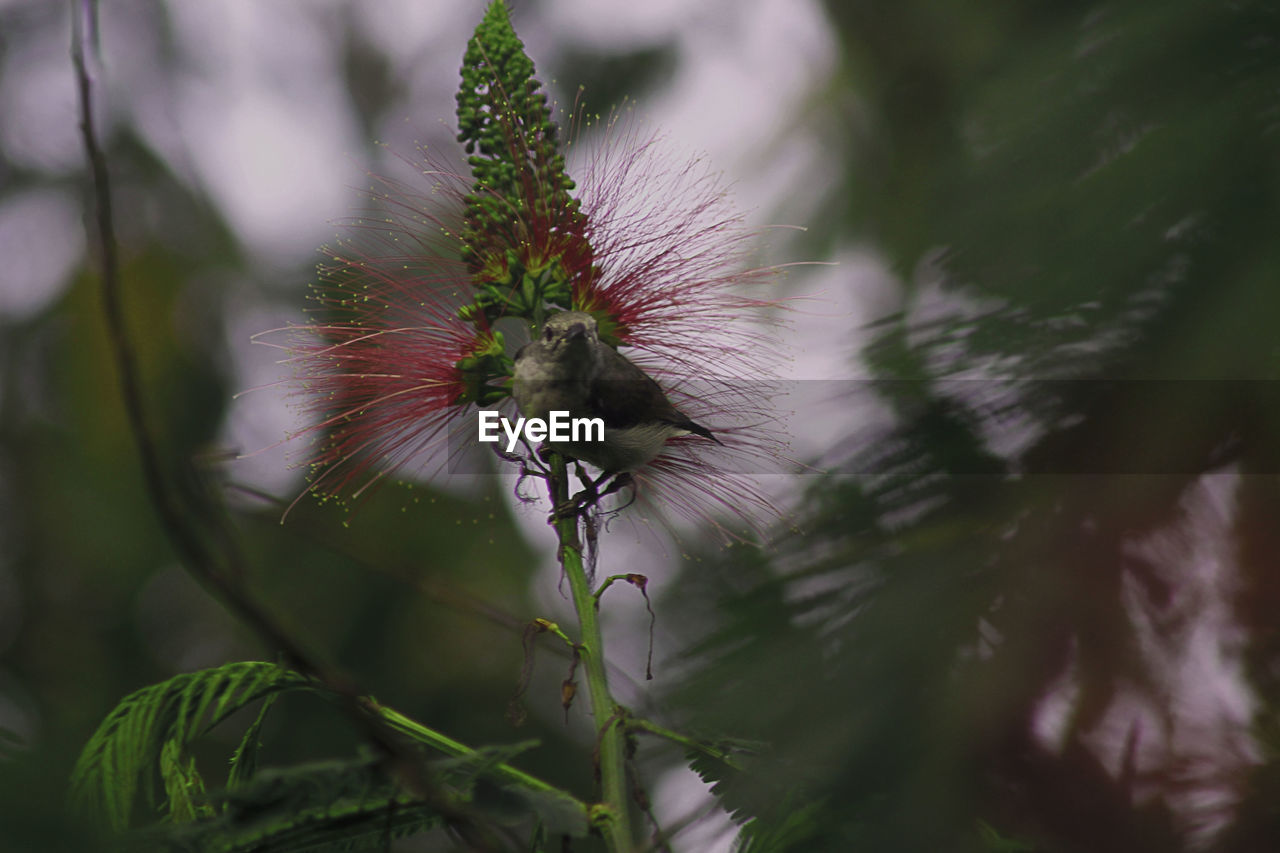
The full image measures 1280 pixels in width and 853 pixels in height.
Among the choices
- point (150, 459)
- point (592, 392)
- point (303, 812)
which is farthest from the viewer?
point (592, 392)

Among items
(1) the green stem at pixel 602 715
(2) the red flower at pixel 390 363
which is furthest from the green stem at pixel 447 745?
(2) the red flower at pixel 390 363

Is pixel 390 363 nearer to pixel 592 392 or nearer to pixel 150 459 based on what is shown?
pixel 592 392

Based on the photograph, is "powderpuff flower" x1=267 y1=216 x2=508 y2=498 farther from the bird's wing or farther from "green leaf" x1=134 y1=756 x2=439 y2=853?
"green leaf" x1=134 y1=756 x2=439 y2=853

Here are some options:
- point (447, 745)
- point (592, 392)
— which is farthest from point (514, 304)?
point (447, 745)

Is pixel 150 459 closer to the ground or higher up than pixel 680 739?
higher up

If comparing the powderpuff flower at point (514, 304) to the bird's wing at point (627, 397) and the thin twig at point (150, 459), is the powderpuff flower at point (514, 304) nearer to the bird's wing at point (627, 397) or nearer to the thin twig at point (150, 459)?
the bird's wing at point (627, 397)

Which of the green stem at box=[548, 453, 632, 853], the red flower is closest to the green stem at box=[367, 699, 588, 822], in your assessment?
the green stem at box=[548, 453, 632, 853]
